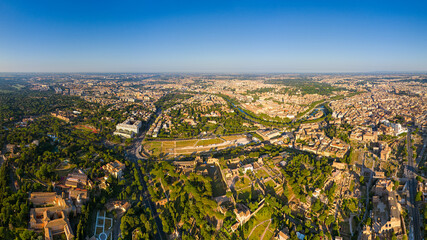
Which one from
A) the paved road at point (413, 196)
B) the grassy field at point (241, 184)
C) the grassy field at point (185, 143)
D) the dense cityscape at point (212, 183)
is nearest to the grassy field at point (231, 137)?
the dense cityscape at point (212, 183)

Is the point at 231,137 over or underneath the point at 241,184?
over

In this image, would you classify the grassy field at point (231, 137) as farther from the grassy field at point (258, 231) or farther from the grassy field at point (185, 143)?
the grassy field at point (258, 231)

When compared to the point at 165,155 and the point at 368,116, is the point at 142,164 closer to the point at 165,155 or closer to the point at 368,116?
the point at 165,155

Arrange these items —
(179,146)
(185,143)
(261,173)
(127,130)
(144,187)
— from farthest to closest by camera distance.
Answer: (127,130)
(185,143)
(179,146)
(261,173)
(144,187)

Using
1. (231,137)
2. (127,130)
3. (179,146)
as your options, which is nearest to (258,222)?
(179,146)

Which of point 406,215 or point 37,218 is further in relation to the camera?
point 406,215

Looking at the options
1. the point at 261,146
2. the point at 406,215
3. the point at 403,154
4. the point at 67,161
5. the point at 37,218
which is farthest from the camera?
the point at 261,146

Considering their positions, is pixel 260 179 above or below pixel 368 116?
below

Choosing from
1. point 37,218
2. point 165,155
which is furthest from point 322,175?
point 37,218

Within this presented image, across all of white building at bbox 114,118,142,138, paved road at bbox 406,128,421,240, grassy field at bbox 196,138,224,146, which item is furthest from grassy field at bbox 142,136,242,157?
paved road at bbox 406,128,421,240

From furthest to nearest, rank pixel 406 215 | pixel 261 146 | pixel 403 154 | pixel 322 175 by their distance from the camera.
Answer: pixel 261 146 → pixel 403 154 → pixel 322 175 → pixel 406 215

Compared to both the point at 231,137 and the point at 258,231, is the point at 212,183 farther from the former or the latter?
the point at 231,137
